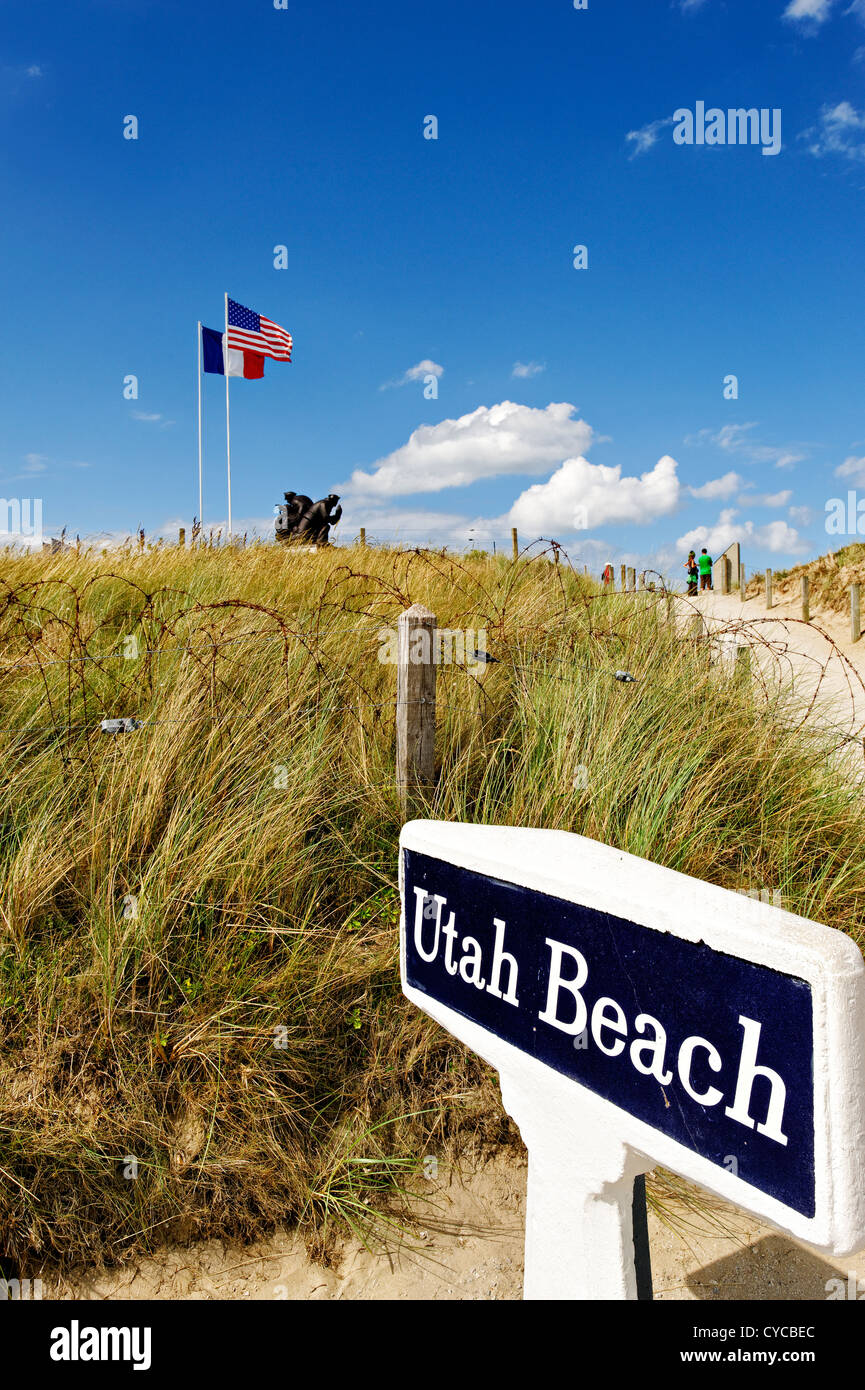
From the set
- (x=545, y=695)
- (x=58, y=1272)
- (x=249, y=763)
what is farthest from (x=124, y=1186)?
(x=545, y=695)

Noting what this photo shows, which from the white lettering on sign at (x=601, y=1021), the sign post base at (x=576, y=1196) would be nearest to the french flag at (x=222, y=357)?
the white lettering on sign at (x=601, y=1021)

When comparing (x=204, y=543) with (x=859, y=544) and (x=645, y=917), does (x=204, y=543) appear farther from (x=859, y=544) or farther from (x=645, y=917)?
(x=859, y=544)

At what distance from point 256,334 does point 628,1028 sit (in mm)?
19844

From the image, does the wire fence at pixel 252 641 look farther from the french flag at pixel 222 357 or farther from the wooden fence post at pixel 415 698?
the french flag at pixel 222 357

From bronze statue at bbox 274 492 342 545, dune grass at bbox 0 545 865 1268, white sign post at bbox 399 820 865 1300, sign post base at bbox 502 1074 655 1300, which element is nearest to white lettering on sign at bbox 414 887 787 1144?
white sign post at bbox 399 820 865 1300

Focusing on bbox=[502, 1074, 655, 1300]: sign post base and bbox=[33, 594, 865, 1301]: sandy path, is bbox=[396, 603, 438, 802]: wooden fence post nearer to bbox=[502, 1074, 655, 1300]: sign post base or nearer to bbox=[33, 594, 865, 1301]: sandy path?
bbox=[33, 594, 865, 1301]: sandy path

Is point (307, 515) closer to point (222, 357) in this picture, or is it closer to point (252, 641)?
point (222, 357)

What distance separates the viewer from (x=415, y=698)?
3486 mm

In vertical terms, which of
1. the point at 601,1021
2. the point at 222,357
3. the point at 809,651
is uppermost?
the point at 222,357

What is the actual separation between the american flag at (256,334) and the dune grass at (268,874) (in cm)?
1495

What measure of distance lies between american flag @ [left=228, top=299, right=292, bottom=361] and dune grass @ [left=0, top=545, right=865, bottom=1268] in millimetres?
14946

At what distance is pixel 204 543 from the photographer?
8.91m
